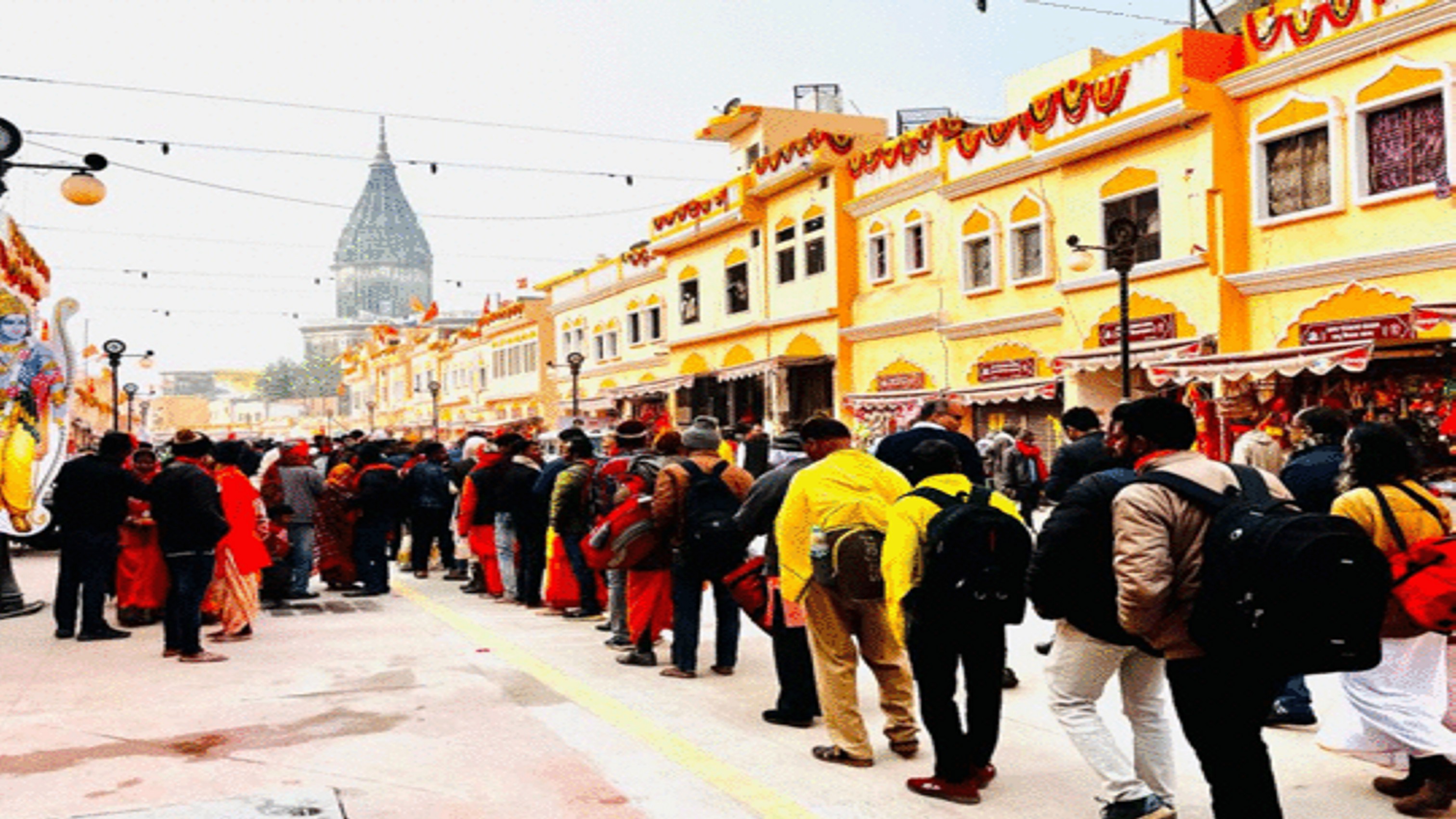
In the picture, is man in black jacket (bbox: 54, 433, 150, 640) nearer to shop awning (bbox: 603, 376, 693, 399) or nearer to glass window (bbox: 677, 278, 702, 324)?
shop awning (bbox: 603, 376, 693, 399)

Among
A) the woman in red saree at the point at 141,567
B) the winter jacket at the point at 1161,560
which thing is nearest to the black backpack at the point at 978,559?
the winter jacket at the point at 1161,560

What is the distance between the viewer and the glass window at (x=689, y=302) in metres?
35.7

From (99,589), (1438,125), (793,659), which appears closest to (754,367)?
(1438,125)

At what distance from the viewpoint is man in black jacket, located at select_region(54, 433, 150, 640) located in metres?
9.91


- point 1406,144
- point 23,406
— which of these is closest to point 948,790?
point 23,406

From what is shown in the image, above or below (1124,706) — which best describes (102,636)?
below

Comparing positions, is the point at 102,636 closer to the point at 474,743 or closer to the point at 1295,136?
the point at 474,743

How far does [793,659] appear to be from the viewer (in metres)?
→ 6.69

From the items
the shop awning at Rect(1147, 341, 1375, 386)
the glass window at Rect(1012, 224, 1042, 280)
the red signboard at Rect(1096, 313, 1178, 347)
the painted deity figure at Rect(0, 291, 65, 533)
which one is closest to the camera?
the painted deity figure at Rect(0, 291, 65, 533)

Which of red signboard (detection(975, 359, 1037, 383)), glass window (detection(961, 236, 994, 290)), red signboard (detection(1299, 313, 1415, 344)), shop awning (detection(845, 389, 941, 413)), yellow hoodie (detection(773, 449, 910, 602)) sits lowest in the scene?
yellow hoodie (detection(773, 449, 910, 602))

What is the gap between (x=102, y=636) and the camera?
32.9 feet

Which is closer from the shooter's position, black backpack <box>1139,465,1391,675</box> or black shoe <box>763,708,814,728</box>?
black backpack <box>1139,465,1391,675</box>

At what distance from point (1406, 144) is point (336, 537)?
551 inches

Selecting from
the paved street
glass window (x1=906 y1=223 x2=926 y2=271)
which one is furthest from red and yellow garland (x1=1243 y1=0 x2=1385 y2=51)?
the paved street
